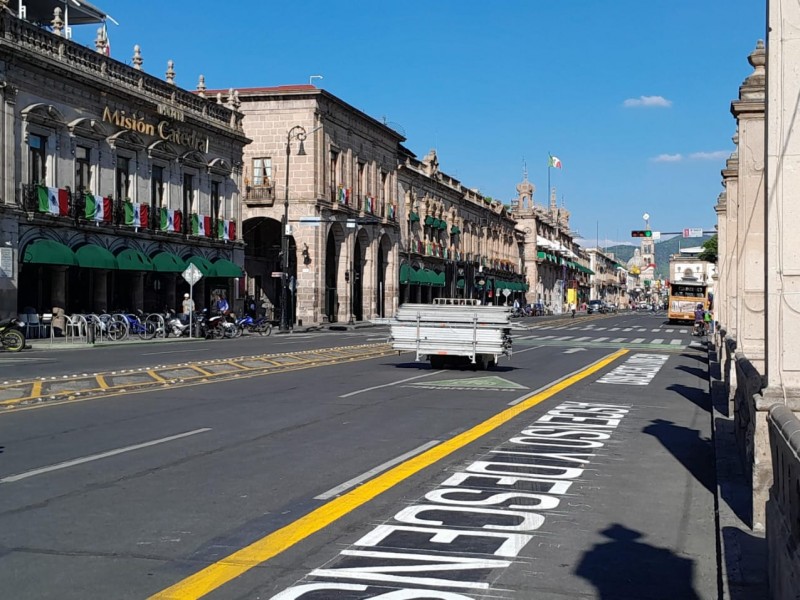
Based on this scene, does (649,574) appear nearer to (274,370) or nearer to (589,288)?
(274,370)

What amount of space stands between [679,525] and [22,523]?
524 cm

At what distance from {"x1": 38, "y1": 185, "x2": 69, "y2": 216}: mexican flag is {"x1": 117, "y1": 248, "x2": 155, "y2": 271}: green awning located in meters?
3.58

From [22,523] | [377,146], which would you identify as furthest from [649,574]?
[377,146]

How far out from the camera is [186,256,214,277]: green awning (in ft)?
151

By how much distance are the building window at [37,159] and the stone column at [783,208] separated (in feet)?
108

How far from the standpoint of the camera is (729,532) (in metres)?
7.06

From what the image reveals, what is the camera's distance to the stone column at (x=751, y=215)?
1362 centimetres

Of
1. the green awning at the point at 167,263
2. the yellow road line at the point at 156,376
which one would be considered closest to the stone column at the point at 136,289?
the green awning at the point at 167,263

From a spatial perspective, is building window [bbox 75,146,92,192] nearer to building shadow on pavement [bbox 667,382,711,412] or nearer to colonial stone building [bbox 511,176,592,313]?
building shadow on pavement [bbox 667,382,711,412]

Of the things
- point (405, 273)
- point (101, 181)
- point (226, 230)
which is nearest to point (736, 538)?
point (101, 181)

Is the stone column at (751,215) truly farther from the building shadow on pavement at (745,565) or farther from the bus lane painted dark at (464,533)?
the building shadow on pavement at (745,565)

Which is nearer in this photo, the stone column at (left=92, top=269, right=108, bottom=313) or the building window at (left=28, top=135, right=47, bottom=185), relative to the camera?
the building window at (left=28, top=135, right=47, bottom=185)

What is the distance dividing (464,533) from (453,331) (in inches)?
600

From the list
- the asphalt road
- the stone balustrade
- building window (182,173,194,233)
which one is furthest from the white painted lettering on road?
building window (182,173,194,233)
